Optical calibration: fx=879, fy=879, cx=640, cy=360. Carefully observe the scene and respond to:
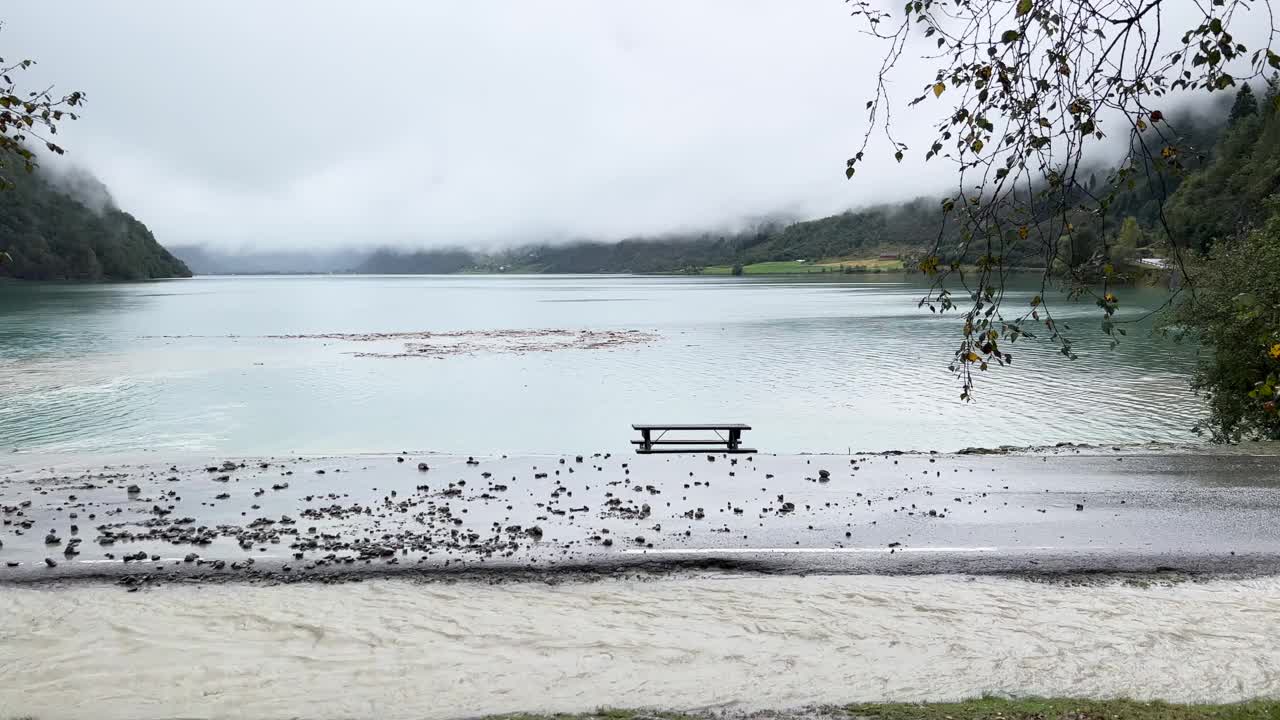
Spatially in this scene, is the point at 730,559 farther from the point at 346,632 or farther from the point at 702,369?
the point at 702,369

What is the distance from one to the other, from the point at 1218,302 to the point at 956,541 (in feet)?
49.6

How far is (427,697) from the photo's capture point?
797 cm

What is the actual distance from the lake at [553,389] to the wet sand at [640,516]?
23.3 ft

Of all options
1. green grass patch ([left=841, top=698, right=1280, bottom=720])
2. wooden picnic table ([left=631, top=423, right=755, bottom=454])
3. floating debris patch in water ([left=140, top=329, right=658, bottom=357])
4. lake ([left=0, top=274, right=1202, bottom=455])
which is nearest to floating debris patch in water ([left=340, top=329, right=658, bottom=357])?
floating debris patch in water ([left=140, top=329, right=658, bottom=357])

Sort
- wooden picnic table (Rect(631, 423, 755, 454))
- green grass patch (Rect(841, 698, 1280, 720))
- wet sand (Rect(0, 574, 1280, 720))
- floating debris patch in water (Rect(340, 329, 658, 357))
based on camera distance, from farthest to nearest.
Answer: floating debris patch in water (Rect(340, 329, 658, 357)) < wooden picnic table (Rect(631, 423, 755, 454)) < wet sand (Rect(0, 574, 1280, 720)) < green grass patch (Rect(841, 698, 1280, 720))

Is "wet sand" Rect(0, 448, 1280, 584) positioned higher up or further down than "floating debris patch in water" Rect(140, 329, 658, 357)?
higher up

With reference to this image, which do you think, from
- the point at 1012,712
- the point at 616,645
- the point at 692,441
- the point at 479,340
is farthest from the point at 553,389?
the point at 1012,712

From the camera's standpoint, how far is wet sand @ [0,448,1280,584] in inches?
449

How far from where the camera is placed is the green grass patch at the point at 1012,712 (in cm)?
713

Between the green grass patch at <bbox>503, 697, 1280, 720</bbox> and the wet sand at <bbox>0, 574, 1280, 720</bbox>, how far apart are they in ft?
0.90

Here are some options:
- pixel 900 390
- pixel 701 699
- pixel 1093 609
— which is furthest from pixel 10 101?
pixel 900 390

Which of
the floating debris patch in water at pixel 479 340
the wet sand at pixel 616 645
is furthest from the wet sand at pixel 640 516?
the floating debris patch in water at pixel 479 340

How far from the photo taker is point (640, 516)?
13609mm

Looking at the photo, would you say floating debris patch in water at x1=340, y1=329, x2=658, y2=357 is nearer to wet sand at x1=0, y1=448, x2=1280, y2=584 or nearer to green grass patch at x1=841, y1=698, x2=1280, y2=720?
wet sand at x1=0, y1=448, x2=1280, y2=584
